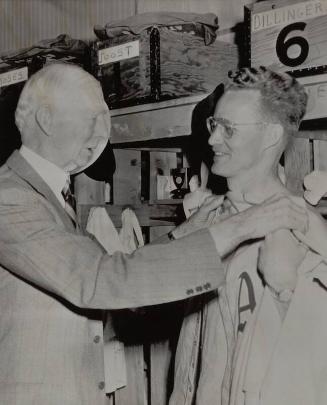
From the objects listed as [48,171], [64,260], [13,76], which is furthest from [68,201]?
[13,76]

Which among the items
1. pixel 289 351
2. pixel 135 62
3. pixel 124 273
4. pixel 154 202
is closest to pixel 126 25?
pixel 135 62

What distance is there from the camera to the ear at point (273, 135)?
182 centimetres

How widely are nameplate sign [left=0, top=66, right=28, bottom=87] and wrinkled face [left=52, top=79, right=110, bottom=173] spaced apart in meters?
1.11

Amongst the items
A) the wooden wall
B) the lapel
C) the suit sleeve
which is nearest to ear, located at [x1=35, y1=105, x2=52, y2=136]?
the lapel

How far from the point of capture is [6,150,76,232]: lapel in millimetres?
1778

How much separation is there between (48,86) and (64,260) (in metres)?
Result: 0.55

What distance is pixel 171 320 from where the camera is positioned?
2.89 metres

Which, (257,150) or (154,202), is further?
(154,202)

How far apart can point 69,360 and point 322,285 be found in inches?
30.8

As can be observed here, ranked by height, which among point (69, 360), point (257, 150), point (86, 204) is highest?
point (257, 150)

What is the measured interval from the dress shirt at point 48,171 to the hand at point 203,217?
0.45 meters

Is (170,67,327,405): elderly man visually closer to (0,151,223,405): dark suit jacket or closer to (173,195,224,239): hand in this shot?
(173,195,224,239): hand

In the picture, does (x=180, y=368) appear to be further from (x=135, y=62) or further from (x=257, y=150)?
(x=135, y=62)

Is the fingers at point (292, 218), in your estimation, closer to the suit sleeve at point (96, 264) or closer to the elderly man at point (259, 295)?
the elderly man at point (259, 295)
